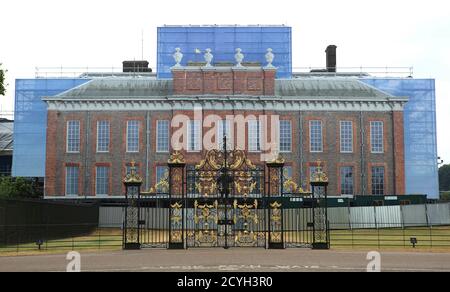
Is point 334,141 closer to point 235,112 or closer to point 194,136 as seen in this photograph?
point 235,112

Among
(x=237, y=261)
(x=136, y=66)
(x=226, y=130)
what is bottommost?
(x=237, y=261)

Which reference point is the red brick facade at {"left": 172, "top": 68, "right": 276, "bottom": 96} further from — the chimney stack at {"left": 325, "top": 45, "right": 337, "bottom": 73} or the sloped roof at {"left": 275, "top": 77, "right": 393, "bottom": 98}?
the chimney stack at {"left": 325, "top": 45, "right": 337, "bottom": 73}

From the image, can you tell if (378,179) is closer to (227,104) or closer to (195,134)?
(227,104)

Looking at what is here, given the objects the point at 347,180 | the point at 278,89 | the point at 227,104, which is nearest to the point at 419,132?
the point at 347,180

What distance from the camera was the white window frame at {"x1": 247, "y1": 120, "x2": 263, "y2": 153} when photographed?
51531 mm

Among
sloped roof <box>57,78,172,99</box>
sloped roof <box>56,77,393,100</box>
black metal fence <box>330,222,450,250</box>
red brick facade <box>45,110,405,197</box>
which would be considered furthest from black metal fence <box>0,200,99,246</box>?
sloped roof <box>56,77,393,100</box>

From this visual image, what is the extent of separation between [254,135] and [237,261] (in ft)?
111

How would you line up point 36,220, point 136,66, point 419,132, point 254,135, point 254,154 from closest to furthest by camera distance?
point 36,220 < point 254,154 < point 254,135 < point 419,132 < point 136,66

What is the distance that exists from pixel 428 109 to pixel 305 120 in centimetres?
1671

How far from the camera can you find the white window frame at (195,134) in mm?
50938

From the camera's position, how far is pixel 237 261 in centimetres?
1839

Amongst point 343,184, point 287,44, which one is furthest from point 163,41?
point 343,184

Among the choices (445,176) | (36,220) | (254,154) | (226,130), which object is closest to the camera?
(36,220)

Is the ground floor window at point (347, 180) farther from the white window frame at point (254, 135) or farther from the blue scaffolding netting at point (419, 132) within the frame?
the blue scaffolding netting at point (419, 132)
